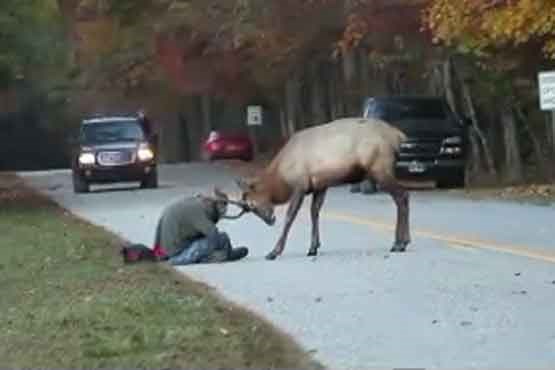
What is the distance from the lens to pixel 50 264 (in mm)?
18062

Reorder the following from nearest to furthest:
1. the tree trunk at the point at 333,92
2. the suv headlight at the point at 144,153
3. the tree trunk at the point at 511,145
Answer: the suv headlight at the point at 144,153 < the tree trunk at the point at 511,145 < the tree trunk at the point at 333,92

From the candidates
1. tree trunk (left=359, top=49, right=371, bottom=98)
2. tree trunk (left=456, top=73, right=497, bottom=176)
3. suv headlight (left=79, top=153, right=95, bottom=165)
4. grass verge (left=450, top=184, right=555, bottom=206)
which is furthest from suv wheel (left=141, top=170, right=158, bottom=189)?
tree trunk (left=359, top=49, right=371, bottom=98)

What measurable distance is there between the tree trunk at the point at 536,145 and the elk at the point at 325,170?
76.2ft

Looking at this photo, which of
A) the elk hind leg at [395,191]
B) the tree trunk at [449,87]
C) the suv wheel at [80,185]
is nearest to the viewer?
the elk hind leg at [395,191]

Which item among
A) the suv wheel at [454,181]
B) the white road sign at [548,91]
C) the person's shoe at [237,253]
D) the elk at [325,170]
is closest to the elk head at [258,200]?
the elk at [325,170]

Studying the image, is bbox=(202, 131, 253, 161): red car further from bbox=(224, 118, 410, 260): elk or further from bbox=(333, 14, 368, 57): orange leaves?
bbox=(224, 118, 410, 260): elk

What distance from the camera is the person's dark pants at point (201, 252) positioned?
17203 mm

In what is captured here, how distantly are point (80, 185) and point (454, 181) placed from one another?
32.6ft

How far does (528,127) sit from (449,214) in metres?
19.9

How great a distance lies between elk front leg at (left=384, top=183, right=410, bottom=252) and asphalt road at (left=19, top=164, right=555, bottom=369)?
0.60 feet

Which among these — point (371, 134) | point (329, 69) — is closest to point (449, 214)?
point (371, 134)

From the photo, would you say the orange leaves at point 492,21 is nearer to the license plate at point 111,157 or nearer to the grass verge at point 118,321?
the license plate at point 111,157

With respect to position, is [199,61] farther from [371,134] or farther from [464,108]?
[371,134]

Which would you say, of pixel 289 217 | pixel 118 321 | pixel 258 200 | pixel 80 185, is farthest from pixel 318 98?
pixel 118 321
